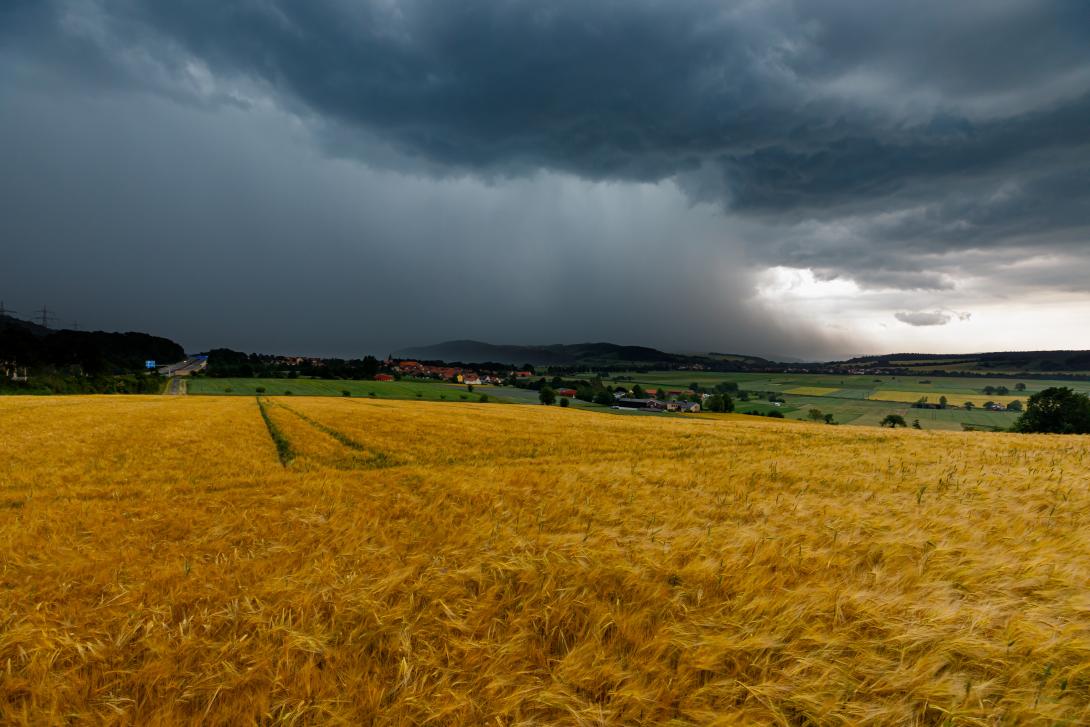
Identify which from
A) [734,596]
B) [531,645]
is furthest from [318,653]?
[734,596]

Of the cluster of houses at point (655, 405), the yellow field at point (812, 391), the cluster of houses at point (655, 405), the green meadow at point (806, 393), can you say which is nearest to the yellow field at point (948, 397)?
the green meadow at point (806, 393)

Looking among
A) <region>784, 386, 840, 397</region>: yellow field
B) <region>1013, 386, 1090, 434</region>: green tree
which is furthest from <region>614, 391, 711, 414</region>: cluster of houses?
<region>1013, 386, 1090, 434</region>: green tree

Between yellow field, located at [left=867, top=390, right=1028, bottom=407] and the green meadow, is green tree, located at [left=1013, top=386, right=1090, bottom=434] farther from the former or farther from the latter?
yellow field, located at [left=867, top=390, right=1028, bottom=407]

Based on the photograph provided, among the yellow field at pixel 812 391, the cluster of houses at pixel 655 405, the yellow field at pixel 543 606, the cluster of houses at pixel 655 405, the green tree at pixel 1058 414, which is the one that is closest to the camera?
the yellow field at pixel 543 606

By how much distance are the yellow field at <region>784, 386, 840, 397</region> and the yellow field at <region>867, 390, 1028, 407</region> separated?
10.7 m

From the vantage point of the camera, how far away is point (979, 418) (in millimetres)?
76250

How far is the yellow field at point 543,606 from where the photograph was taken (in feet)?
6.97

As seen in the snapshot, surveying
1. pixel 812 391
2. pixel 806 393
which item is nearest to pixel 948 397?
pixel 812 391

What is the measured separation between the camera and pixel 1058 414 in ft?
139

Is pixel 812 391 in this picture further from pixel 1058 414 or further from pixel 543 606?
pixel 543 606

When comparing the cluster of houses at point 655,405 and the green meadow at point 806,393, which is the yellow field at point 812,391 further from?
the cluster of houses at point 655,405

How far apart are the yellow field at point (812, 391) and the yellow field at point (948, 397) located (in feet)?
35.2

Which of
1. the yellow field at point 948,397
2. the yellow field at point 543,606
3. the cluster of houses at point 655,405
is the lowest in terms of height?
the cluster of houses at point 655,405

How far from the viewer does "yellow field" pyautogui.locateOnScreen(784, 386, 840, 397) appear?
11893 centimetres
